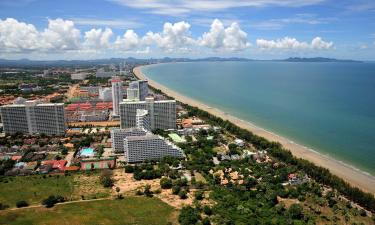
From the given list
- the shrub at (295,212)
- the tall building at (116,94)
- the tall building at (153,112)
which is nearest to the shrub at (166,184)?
the shrub at (295,212)

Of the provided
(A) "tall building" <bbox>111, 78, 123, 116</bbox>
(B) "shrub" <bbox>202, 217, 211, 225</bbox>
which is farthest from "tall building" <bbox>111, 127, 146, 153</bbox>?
(A) "tall building" <bbox>111, 78, 123, 116</bbox>

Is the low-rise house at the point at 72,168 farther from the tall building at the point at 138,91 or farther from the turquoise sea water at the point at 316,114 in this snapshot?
the turquoise sea water at the point at 316,114

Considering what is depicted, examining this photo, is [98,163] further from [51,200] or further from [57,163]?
[51,200]

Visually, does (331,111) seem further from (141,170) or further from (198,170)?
(141,170)

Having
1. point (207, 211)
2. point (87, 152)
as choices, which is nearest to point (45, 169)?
point (87, 152)

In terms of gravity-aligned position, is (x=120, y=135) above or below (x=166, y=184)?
above
